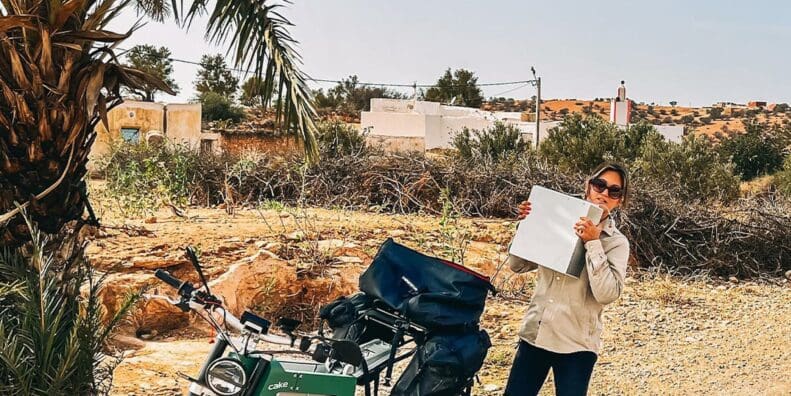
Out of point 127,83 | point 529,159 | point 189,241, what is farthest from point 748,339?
point 529,159

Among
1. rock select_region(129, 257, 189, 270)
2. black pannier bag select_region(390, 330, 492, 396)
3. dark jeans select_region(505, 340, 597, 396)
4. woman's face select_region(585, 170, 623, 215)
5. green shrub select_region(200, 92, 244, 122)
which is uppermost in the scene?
green shrub select_region(200, 92, 244, 122)

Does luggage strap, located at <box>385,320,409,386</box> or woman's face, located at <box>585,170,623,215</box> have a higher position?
woman's face, located at <box>585,170,623,215</box>

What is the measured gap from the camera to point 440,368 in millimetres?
3564

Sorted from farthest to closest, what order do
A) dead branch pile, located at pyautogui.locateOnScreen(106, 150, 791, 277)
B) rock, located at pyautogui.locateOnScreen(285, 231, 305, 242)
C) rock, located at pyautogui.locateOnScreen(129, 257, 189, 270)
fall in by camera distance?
dead branch pile, located at pyautogui.locateOnScreen(106, 150, 791, 277) < rock, located at pyautogui.locateOnScreen(285, 231, 305, 242) < rock, located at pyautogui.locateOnScreen(129, 257, 189, 270)

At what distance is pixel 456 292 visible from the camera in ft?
12.2

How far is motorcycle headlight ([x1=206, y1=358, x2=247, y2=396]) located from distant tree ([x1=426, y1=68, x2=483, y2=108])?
55208mm

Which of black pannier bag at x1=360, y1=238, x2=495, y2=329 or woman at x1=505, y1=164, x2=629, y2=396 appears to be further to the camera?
woman at x1=505, y1=164, x2=629, y2=396

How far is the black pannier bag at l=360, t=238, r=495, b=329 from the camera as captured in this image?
3.66 meters

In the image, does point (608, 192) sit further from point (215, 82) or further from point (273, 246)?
point (215, 82)

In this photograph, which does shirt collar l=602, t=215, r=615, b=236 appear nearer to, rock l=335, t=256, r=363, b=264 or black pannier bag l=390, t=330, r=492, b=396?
black pannier bag l=390, t=330, r=492, b=396

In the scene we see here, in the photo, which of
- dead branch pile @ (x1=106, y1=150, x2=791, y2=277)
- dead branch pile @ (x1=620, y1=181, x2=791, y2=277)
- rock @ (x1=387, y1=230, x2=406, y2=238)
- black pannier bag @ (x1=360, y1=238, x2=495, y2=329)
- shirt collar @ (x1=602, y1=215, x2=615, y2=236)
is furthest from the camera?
dead branch pile @ (x1=106, y1=150, x2=791, y2=277)

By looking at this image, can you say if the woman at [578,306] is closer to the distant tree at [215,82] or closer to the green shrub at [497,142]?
the green shrub at [497,142]

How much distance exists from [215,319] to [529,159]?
13.7 m

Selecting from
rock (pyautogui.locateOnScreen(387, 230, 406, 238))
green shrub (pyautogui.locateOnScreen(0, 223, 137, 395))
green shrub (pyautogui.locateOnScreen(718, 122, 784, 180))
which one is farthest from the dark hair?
green shrub (pyautogui.locateOnScreen(718, 122, 784, 180))
